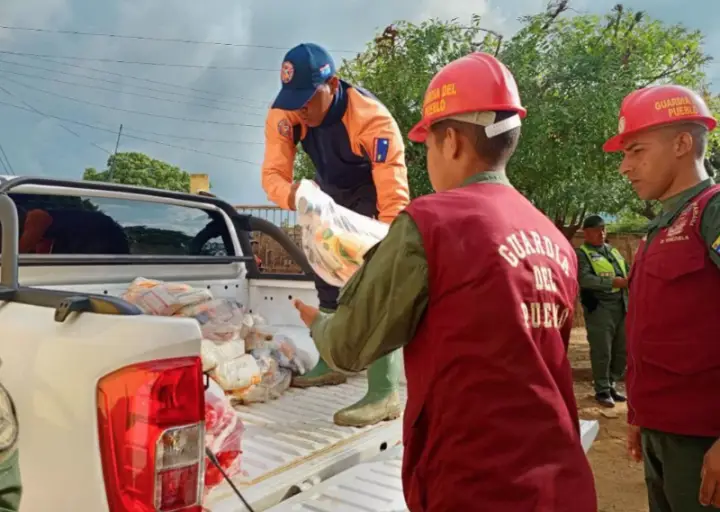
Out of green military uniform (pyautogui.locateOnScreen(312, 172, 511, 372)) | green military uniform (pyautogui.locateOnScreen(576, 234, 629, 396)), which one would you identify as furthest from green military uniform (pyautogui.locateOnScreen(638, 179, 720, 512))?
green military uniform (pyautogui.locateOnScreen(576, 234, 629, 396))

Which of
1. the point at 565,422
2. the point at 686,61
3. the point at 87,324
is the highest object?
the point at 686,61

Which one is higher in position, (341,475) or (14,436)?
(14,436)

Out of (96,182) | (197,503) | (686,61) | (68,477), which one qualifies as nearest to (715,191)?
(197,503)

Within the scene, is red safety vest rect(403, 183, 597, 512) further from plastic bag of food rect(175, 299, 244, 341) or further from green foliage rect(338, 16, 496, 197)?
green foliage rect(338, 16, 496, 197)

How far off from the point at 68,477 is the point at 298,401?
1.80 m

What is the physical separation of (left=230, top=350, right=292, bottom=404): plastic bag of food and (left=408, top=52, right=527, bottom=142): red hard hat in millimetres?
1768

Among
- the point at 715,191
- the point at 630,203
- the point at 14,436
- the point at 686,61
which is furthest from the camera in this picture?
the point at 686,61

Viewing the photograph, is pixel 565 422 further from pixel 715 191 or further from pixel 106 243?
pixel 106 243

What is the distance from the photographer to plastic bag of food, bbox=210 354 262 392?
9.34 feet

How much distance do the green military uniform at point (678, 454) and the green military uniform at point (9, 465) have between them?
6.04 feet

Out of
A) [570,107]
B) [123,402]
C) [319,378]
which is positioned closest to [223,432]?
[123,402]

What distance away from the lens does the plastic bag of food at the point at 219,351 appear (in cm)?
281

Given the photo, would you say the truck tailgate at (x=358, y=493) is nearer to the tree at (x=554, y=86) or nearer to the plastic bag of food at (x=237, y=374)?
the plastic bag of food at (x=237, y=374)

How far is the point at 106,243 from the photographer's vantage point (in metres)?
3.43
